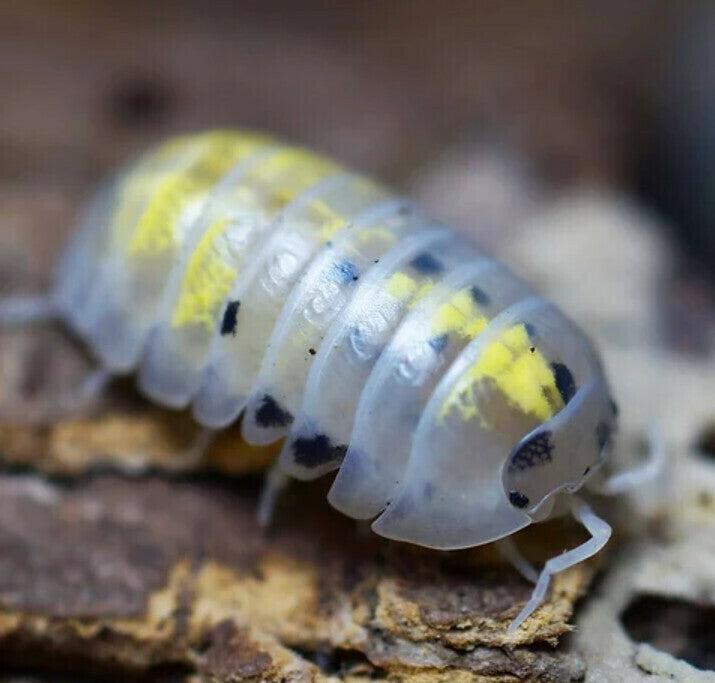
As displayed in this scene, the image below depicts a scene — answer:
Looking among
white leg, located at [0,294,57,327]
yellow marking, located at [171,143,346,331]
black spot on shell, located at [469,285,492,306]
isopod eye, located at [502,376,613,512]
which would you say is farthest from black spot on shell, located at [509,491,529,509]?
white leg, located at [0,294,57,327]

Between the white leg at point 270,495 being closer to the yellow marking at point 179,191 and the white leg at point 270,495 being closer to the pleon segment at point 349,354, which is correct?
the pleon segment at point 349,354

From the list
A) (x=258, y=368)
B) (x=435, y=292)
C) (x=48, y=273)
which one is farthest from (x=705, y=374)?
(x=48, y=273)

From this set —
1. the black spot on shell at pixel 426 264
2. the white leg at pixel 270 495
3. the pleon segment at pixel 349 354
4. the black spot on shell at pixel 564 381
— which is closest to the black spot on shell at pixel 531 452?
the black spot on shell at pixel 564 381

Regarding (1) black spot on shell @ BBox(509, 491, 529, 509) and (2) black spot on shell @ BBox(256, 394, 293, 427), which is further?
(2) black spot on shell @ BBox(256, 394, 293, 427)

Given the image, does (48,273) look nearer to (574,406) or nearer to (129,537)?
(129,537)

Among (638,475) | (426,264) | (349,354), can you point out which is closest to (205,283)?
(349,354)

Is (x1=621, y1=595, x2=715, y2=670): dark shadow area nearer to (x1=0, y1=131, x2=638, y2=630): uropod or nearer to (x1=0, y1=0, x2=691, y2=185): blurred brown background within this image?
(x1=0, y1=131, x2=638, y2=630): uropod

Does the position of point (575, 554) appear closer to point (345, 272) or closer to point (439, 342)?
point (439, 342)
